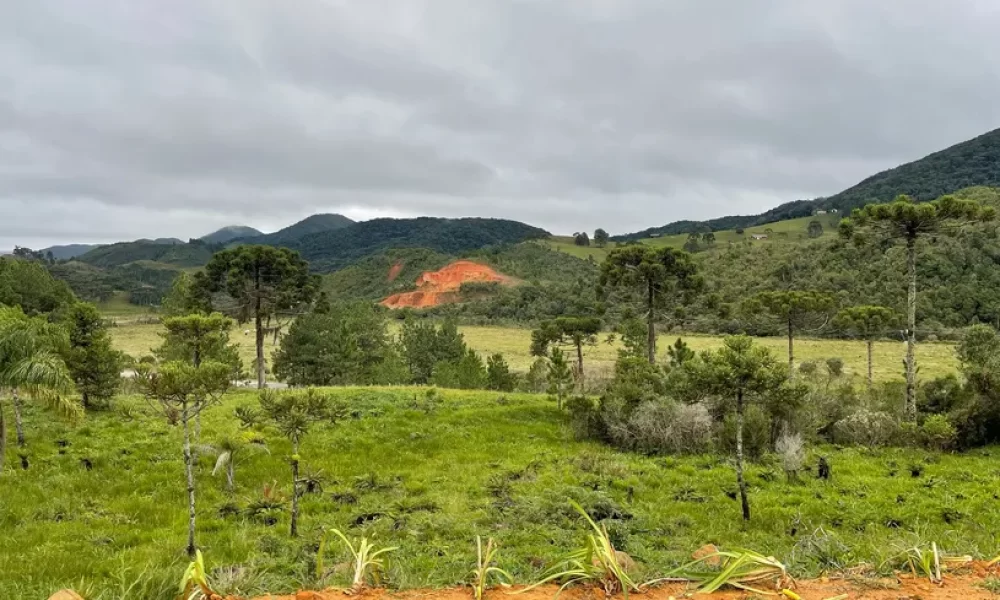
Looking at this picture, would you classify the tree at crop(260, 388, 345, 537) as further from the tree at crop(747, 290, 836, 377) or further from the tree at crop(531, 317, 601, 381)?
the tree at crop(747, 290, 836, 377)

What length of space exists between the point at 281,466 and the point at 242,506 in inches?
127

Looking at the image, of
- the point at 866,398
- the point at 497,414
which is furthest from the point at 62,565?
the point at 866,398

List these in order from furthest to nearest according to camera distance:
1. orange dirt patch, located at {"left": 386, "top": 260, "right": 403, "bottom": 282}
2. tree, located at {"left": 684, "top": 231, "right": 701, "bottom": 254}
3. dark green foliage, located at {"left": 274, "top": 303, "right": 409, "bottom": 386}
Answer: orange dirt patch, located at {"left": 386, "top": 260, "right": 403, "bottom": 282}, tree, located at {"left": 684, "top": 231, "right": 701, "bottom": 254}, dark green foliage, located at {"left": 274, "top": 303, "right": 409, "bottom": 386}

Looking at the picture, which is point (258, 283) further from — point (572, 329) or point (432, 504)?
point (432, 504)

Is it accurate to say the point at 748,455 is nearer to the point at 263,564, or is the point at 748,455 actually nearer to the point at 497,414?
the point at 497,414

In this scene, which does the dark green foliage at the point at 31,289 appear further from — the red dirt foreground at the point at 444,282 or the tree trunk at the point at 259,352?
the red dirt foreground at the point at 444,282

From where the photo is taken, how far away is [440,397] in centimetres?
2183

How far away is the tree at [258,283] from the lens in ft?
84.1

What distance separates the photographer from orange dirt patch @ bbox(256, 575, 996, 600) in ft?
13.6

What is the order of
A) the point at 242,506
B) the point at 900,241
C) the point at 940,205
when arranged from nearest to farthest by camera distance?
the point at 242,506, the point at 940,205, the point at 900,241

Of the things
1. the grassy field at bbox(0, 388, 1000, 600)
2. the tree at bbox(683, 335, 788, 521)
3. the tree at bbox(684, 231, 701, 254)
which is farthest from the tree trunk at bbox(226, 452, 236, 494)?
the tree at bbox(684, 231, 701, 254)

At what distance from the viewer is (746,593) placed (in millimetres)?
4215

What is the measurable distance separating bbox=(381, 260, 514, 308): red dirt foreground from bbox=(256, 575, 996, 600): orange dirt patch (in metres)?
97.8

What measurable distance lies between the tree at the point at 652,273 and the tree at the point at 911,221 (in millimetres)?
7348
